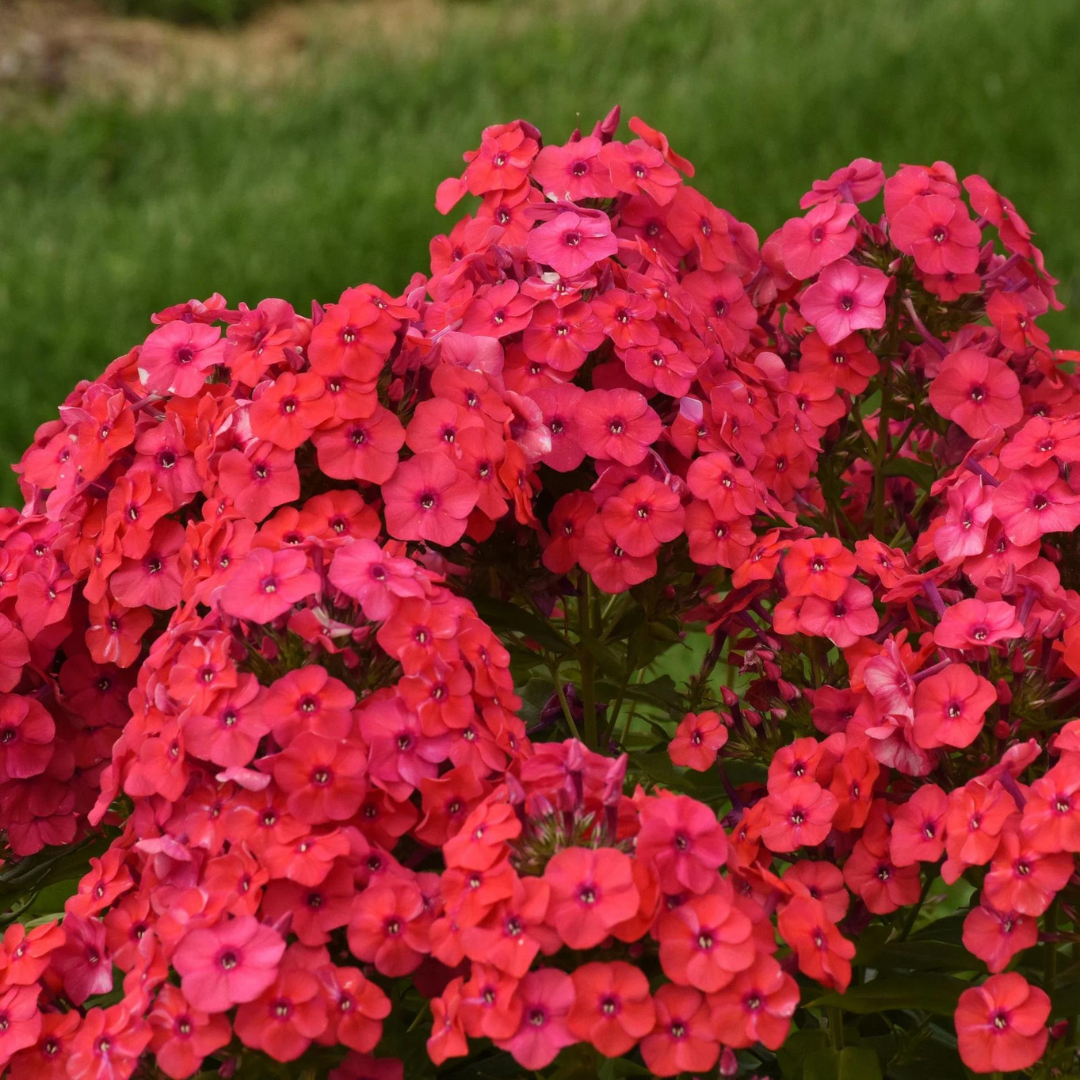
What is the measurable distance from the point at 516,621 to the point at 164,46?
24.5 ft

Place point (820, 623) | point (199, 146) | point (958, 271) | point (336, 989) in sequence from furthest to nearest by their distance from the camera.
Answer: point (199, 146) → point (958, 271) → point (820, 623) → point (336, 989)

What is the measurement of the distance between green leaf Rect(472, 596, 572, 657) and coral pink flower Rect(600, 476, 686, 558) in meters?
0.15

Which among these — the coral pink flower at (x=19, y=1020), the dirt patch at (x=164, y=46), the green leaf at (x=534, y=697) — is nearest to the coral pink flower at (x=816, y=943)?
the green leaf at (x=534, y=697)

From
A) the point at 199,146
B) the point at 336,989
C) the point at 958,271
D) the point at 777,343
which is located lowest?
the point at 199,146

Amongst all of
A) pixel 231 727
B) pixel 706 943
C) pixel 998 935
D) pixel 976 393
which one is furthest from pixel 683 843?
pixel 976 393

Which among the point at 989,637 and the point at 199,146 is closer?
the point at 989,637

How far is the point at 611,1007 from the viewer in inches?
47.5

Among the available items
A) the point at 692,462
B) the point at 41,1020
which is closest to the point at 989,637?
the point at 692,462

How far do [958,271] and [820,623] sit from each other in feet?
1.66

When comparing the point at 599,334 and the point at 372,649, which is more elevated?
the point at 599,334

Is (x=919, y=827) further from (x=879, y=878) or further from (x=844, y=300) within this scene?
(x=844, y=300)

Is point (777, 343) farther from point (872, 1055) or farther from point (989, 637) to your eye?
point (872, 1055)

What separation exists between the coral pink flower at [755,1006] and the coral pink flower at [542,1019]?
0.12 metres

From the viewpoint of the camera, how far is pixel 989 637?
1421mm
